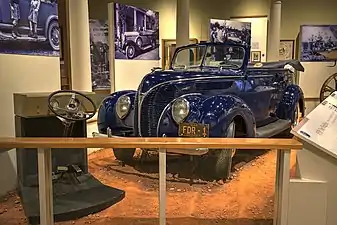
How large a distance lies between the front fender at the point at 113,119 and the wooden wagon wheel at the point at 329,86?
7.14 metres

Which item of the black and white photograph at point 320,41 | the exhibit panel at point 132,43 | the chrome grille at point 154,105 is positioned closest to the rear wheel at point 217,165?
the chrome grille at point 154,105

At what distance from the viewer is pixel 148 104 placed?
12.6 ft

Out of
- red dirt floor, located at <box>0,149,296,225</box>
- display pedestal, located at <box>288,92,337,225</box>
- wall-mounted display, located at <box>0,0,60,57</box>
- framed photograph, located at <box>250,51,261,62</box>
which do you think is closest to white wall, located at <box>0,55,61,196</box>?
wall-mounted display, located at <box>0,0,60,57</box>

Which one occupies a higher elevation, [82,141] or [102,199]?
[82,141]

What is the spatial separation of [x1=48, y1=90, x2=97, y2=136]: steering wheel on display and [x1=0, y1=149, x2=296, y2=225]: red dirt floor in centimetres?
38

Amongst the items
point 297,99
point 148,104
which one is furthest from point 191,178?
point 297,99

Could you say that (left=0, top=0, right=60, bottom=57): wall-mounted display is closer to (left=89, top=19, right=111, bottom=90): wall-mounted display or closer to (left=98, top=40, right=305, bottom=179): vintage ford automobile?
(left=98, top=40, right=305, bottom=179): vintage ford automobile

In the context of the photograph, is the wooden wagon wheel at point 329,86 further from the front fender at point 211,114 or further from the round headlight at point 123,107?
the round headlight at point 123,107

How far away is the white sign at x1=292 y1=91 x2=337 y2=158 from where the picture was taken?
199 centimetres

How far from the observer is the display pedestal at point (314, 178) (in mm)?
2027

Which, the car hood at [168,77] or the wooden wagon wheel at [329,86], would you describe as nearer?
the car hood at [168,77]

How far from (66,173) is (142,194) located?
719mm

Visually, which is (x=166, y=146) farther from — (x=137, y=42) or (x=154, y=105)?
(x=137, y=42)

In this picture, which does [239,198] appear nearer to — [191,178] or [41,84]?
[191,178]
